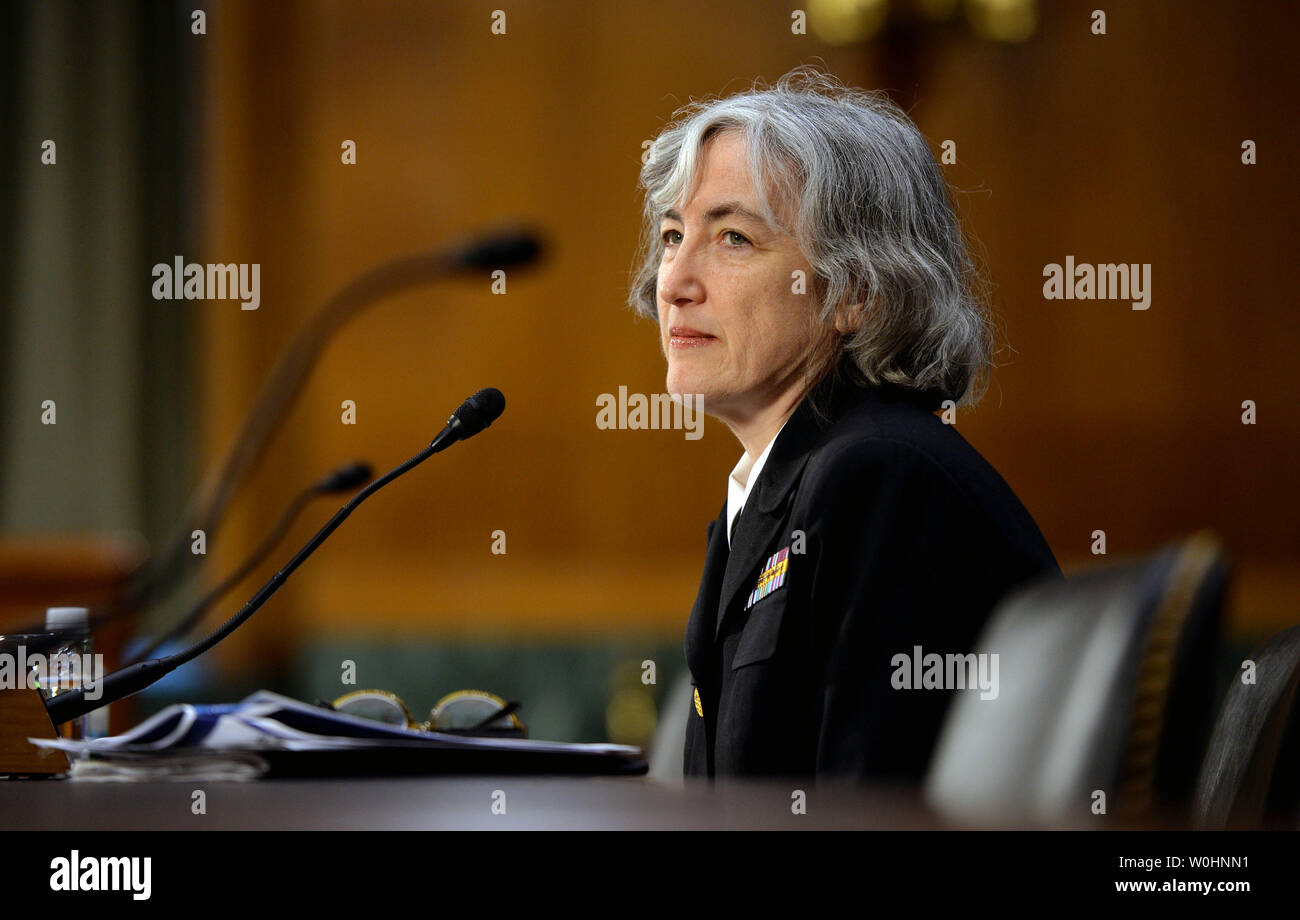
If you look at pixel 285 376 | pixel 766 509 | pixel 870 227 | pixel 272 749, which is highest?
pixel 285 376

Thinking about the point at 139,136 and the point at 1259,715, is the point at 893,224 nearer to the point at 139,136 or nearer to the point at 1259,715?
the point at 1259,715

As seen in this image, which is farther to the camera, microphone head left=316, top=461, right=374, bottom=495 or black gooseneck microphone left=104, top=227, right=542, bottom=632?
black gooseneck microphone left=104, top=227, right=542, bottom=632

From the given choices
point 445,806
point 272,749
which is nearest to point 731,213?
point 272,749

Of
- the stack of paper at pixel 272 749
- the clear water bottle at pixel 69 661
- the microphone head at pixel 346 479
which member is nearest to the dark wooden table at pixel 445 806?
the stack of paper at pixel 272 749

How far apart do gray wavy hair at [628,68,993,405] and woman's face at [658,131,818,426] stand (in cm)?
2

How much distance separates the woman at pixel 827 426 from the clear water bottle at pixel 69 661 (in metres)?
0.66

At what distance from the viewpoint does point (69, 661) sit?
1.44 meters

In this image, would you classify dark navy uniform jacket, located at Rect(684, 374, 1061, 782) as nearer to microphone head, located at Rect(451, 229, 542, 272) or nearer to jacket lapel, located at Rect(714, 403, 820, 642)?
jacket lapel, located at Rect(714, 403, 820, 642)

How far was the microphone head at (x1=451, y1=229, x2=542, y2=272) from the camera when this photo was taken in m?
1.67

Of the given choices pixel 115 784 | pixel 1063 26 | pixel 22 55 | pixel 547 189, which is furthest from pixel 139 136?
pixel 115 784

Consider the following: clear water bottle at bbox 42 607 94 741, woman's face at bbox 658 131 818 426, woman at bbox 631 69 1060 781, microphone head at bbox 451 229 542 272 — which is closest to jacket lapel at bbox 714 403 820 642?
Result: woman at bbox 631 69 1060 781

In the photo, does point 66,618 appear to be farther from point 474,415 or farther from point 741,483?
point 741,483

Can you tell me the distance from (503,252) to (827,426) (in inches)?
18.7

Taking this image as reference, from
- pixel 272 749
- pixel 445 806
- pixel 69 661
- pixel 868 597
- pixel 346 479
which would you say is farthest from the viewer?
pixel 346 479
